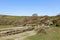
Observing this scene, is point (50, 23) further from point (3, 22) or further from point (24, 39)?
point (24, 39)

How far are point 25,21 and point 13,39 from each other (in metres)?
18.2

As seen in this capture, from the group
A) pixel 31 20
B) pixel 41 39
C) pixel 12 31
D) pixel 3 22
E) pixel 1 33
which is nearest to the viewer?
pixel 41 39

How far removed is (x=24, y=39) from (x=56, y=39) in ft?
12.2

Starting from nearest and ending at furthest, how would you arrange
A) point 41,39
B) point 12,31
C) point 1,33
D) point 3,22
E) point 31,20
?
point 41,39 → point 1,33 → point 12,31 → point 31,20 → point 3,22

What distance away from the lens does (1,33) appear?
20719 millimetres

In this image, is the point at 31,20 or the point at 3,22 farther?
the point at 3,22

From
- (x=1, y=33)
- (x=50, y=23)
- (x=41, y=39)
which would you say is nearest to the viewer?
(x=41, y=39)

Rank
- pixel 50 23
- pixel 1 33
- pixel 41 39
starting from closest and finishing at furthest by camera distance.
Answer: pixel 41 39 < pixel 1 33 < pixel 50 23

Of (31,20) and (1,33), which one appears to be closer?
(1,33)

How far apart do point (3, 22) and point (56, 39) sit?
22.4m

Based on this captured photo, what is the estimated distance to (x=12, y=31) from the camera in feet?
74.4

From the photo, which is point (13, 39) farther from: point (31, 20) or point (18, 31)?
point (31, 20)

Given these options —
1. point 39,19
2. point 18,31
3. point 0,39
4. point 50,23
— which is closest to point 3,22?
point 39,19

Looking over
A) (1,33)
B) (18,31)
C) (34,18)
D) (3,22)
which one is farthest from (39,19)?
(1,33)
